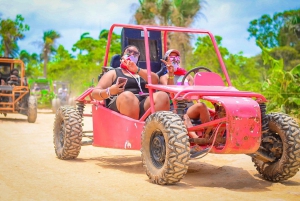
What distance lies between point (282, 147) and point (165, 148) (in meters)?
1.37

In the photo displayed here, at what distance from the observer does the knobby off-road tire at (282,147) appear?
230 inches

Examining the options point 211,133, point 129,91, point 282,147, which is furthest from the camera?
point 129,91

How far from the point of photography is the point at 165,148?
5.72 meters

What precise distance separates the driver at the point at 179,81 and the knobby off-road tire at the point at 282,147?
0.76m

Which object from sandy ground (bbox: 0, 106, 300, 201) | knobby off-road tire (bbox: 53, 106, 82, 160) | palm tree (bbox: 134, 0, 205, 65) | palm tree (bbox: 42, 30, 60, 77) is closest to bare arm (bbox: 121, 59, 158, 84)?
sandy ground (bbox: 0, 106, 300, 201)

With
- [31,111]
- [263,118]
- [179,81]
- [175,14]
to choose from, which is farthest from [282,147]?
[175,14]

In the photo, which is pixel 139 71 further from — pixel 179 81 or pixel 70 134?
pixel 70 134

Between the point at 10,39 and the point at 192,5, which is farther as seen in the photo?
the point at 10,39

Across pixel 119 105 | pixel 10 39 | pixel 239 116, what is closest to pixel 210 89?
pixel 239 116

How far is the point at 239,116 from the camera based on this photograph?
5.45 meters

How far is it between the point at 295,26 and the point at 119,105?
39661 mm

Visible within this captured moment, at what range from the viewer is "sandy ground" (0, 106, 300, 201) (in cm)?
518

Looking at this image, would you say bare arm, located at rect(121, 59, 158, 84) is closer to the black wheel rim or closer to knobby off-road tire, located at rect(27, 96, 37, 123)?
the black wheel rim

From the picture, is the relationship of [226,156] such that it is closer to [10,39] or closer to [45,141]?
[45,141]
